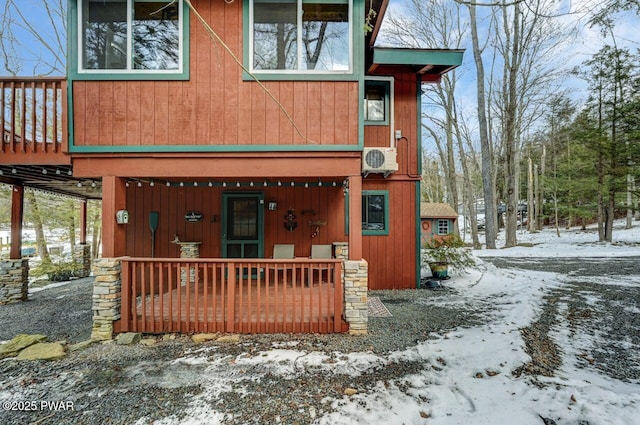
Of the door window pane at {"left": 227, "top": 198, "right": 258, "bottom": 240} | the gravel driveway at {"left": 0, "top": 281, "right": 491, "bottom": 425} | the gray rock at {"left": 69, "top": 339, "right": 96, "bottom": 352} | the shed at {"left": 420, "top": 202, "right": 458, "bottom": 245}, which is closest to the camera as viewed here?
the gravel driveway at {"left": 0, "top": 281, "right": 491, "bottom": 425}

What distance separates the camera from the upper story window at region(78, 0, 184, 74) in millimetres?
3973

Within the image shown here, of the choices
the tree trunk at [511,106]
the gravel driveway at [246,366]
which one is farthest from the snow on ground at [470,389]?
the tree trunk at [511,106]

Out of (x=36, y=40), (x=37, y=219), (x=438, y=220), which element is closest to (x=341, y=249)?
(x=438, y=220)

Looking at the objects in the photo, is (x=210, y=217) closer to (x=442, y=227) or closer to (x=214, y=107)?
(x=214, y=107)

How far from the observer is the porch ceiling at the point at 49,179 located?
4.54m

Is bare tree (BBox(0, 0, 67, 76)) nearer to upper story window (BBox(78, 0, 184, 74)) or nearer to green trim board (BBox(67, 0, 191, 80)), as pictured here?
green trim board (BBox(67, 0, 191, 80))

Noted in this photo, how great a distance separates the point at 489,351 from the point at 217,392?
9.85 feet

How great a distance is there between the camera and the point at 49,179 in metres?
5.45

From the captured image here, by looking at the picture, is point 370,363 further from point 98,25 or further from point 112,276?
point 98,25

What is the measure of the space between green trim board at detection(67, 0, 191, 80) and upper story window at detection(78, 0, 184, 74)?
0.03 m

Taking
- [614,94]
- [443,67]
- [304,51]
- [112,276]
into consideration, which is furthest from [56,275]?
[614,94]

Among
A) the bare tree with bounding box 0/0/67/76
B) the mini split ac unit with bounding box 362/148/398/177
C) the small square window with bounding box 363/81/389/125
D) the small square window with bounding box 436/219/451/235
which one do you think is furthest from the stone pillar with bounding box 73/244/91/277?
the small square window with bounding box 436/219/451/235

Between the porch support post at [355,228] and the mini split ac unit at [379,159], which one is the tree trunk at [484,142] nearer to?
the mini split ac unit at [379,159]

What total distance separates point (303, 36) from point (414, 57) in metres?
2.85
